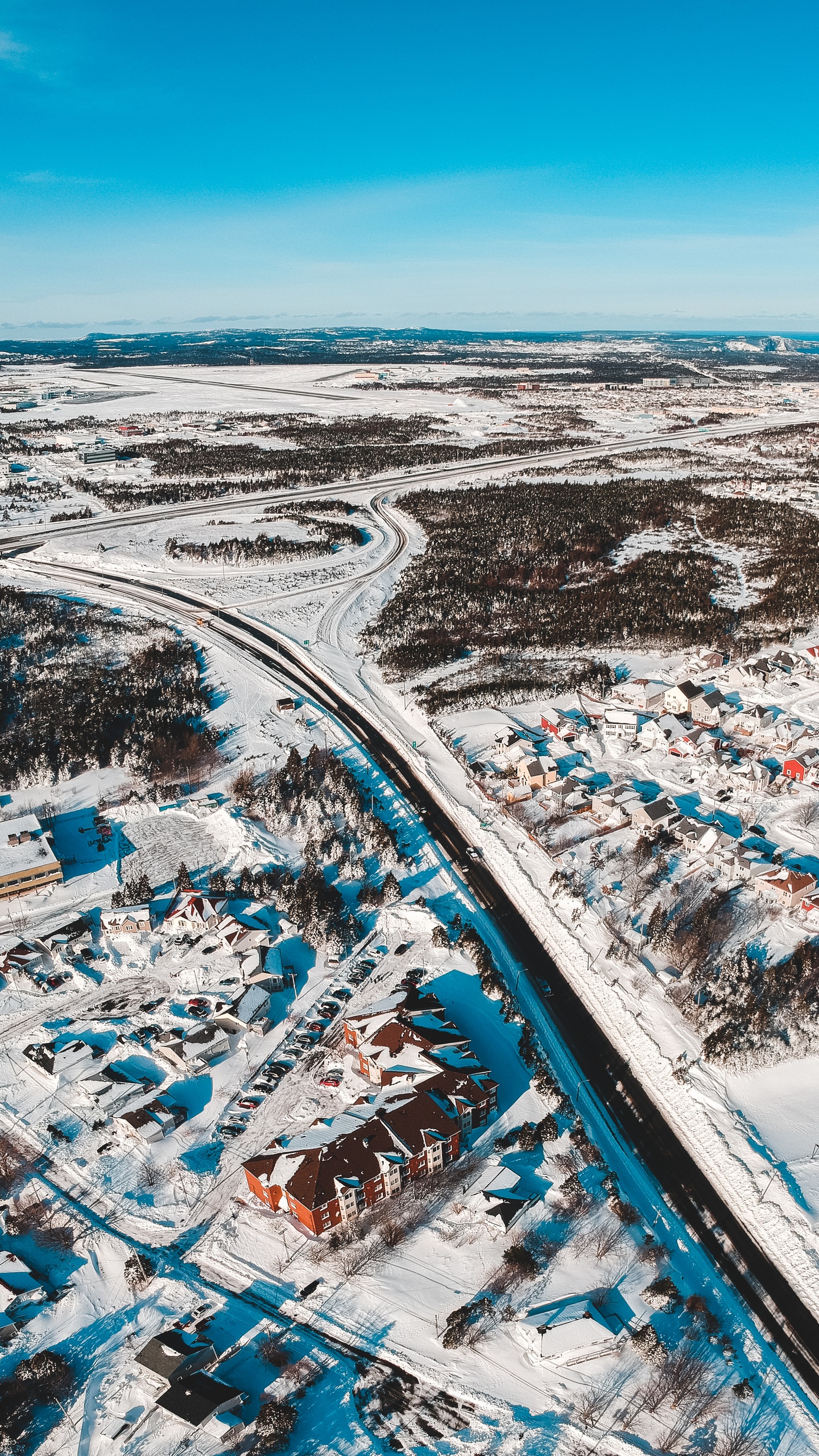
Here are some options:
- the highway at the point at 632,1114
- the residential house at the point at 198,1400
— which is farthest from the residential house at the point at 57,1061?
the highway at the point at 632,1114

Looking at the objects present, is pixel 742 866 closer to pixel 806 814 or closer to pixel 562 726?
pixel 806 814

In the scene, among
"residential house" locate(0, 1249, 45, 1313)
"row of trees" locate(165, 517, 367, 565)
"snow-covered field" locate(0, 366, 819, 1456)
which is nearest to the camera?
"snow-covered field" locate(0, 366, 819, 1456)

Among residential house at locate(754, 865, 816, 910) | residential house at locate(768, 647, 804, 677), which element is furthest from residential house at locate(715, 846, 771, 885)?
residential house at locate(768, 647, 804, 677)

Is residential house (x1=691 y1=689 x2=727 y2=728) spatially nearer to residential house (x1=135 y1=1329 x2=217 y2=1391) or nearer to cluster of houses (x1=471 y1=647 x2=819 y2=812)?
cluster of houses (x1=471 y1=647 x2=819 y2=812)

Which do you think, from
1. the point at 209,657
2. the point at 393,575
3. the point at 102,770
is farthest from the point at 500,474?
the point at 102,770

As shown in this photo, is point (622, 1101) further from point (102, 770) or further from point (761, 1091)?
point (102, 770)

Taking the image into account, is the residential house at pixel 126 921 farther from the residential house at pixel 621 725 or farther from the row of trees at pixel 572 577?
the residential house at pixel 621 725
